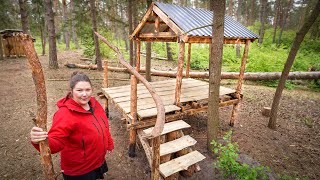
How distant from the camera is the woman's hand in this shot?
1712mm

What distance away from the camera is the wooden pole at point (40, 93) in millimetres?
1578

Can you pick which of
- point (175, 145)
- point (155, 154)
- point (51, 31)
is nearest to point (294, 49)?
point (175, 145)

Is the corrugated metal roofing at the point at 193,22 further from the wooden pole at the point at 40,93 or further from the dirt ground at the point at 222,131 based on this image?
the wooden pole at the point at 40,93

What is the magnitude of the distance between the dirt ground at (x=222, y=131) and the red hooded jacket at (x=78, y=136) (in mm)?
2114

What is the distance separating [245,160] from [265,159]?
0.63 meters

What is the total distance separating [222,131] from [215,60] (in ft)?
10.8

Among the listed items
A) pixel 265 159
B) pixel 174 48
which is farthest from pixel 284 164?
pixel 174 48

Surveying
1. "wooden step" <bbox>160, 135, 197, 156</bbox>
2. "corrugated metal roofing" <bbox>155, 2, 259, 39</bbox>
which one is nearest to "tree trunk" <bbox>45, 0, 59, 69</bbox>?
"corrugated metal roofing" <bbox>155, 2, 259, 39</bbox>

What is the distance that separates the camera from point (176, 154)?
181 inches

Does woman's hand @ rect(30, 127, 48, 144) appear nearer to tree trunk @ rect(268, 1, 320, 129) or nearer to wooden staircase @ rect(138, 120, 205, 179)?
wooden staircase @ rect(138, 120, 205, 179)

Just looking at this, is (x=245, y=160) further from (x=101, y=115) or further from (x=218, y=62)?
(x=101, y=115)

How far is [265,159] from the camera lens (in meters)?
5.18

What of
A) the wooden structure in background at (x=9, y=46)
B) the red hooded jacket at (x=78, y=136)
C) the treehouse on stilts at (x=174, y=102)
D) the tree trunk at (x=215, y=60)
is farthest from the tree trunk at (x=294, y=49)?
the wooden structure in background at (x=9, y=46)

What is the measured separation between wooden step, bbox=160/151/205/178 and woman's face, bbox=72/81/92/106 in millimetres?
2264
